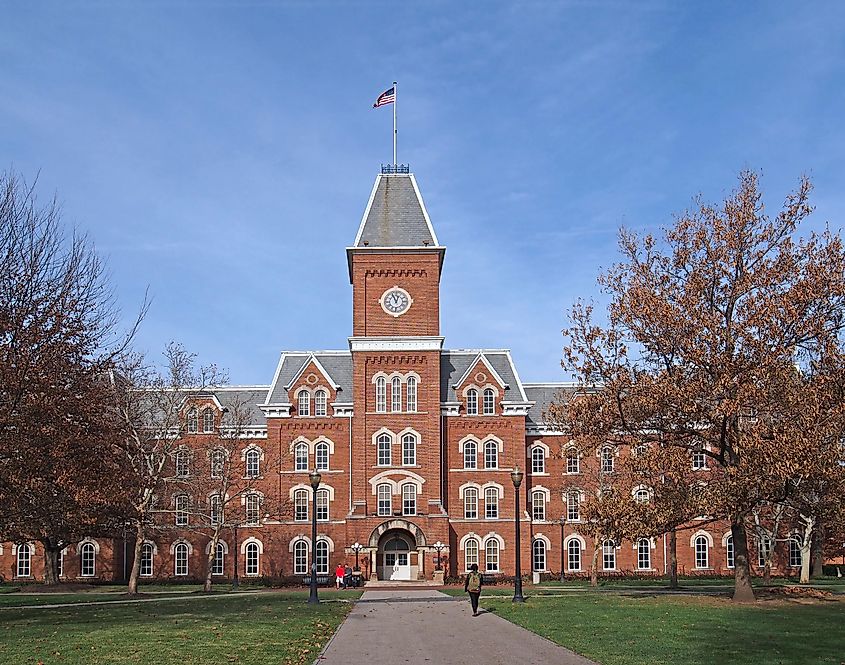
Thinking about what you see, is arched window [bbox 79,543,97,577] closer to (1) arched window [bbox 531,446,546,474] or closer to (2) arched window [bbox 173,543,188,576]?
(2) arched window [bbox 173,543,188,576]

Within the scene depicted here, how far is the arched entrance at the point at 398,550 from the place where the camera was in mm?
56719

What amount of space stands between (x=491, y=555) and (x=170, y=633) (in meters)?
38.9

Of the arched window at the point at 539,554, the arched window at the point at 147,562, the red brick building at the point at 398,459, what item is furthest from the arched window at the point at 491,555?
the arched window at the point at 147,562

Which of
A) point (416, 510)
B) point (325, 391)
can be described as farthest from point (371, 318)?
point (416, 510)

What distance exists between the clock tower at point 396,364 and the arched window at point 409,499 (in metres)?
0.13

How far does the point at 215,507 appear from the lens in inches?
2233

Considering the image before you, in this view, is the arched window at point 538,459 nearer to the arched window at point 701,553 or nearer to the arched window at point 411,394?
the arched window at point 411,394

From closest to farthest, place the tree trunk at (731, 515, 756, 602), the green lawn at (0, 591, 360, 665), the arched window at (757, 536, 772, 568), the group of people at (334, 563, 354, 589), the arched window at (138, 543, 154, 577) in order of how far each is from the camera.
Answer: the green lawn at (0, 591, 360, 665)
the tree trunk at (731, 515, 756, 602)
the group of people at (334, 563, 354, 589)
the arched window at (757, 536, 772, 568)
the arched window at (138, 543, 154, 577)

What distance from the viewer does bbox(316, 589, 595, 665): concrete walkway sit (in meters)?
18.3

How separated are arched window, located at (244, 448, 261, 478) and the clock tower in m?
7.73

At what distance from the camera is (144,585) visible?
58.1 metres

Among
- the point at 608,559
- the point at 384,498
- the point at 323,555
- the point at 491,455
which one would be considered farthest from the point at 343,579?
the point at 608,559

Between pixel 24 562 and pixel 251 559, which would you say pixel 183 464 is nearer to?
pixel 251 559

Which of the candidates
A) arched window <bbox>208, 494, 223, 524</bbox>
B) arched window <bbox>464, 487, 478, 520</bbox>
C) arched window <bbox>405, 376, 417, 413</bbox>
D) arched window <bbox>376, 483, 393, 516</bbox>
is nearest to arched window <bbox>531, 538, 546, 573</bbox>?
arched window <bbox>464, 487, 478, 520</bbox>
